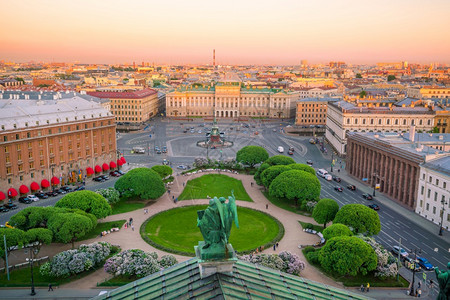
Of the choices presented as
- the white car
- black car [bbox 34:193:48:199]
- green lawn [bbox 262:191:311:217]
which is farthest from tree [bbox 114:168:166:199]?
green lawn [bbox 262:191:311:217]

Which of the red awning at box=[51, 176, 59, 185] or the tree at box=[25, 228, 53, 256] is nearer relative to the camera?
the tree at box=[25, 228, 53, 256]

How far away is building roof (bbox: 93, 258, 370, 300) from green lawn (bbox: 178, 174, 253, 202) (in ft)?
205

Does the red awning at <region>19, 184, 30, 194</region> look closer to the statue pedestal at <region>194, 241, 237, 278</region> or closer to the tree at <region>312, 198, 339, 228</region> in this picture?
the tree at <region>312, 198, 339, 228</region>

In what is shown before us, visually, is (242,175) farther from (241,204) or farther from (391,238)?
(391,238)

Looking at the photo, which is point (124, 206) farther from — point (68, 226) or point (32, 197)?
point (68, 226)

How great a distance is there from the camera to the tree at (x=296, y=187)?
76.0 m

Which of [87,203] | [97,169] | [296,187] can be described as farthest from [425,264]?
[97,169]

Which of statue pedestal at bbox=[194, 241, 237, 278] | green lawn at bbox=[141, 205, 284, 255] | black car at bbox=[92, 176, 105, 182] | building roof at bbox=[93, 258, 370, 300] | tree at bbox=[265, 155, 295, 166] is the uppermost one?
statue pedestal at bbox=[194, 241, 237, 278]

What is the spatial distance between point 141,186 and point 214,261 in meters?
62.0

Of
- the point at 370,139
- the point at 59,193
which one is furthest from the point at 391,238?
the point at 59,193

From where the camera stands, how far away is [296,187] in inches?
2995

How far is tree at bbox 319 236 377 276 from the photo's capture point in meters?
49.9

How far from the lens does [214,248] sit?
1828cm

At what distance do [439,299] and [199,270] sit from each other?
10783mm
